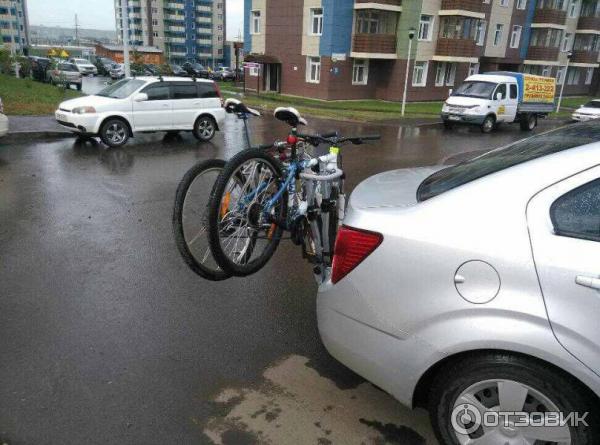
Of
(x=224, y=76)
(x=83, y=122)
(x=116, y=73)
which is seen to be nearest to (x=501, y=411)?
(x=83, y=122)

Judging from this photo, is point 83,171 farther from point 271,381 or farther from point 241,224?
point 271,381

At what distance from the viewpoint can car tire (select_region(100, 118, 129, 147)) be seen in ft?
38.3

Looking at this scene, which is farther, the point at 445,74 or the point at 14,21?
the point at 14,21

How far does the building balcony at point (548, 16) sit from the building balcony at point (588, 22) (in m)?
5.76

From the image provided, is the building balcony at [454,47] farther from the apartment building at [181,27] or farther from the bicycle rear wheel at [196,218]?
the apartment building at [181,27]

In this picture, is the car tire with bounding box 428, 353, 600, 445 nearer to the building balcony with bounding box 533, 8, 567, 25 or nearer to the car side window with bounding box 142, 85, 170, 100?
the car side window with bounding box 142, 85, 170, 100

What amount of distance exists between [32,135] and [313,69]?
2173cm

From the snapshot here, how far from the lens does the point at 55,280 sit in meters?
4.49

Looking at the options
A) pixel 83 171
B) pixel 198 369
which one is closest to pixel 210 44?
pixel 83 171

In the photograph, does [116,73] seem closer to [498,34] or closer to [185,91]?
[498,34]

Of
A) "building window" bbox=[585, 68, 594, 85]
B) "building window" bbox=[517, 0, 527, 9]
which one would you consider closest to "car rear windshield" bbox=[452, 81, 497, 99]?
"building window" bbox=[517, 0, 527, 9]

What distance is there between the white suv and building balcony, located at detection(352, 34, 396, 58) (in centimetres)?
1867

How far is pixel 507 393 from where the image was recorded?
217cm

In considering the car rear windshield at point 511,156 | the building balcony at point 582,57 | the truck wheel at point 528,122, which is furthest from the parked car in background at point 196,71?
the car rear windshield at point 511,156
